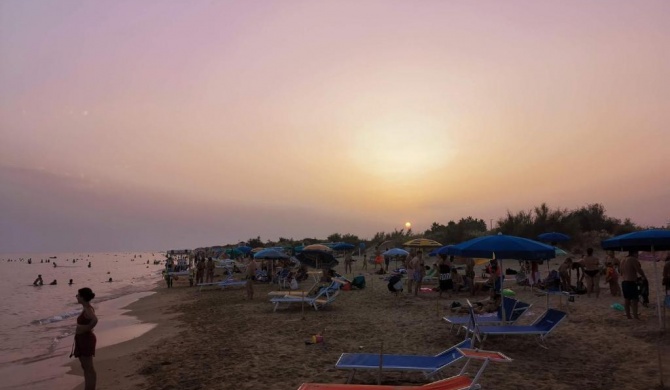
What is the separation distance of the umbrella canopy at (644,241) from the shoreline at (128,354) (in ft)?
31.1

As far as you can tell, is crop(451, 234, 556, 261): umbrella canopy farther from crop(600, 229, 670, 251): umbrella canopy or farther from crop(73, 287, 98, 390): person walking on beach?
crop(73, 287, 98, 390): person walking on beach

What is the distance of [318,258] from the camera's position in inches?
738

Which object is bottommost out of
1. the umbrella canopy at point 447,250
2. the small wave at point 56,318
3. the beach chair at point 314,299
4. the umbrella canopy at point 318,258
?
the small wave at point 56,318

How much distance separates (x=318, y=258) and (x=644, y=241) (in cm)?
1227

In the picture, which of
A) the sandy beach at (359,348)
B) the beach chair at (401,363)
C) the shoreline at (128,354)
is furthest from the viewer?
the shoreline at (128,354)

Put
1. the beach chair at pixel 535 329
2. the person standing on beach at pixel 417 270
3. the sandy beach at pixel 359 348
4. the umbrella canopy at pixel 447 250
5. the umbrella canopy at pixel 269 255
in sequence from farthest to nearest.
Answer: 1. the umbrella canopy at pixel 269 255
2. the person standing on beach at pixel 417 270
3. the umbrella canopy at pixel 447 250
4. the beach chair at pixel 535 329
5. the sandy beach at pixel 359 348

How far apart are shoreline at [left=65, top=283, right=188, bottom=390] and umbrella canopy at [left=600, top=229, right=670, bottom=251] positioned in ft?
31.1

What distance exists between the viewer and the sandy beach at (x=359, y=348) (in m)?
6.60

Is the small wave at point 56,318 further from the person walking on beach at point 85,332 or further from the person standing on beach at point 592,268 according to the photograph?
the person standing on beach at point 592,268

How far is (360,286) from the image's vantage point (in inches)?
792

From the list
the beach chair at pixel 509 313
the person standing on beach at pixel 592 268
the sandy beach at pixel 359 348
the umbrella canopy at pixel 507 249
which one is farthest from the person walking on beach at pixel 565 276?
the umbrella canopy at pixel 507 249

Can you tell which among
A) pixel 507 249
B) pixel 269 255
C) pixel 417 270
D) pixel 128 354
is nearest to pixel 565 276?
pixel 417 270

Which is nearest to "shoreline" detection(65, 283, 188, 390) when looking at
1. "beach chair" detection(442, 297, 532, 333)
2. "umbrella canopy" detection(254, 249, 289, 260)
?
"umbrella canopy" detection(254, 249, 289, 260)

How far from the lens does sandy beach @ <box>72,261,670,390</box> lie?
Result: 260 inches
